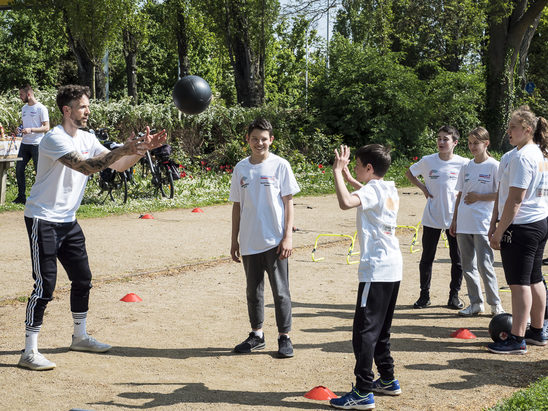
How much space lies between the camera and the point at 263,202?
581cm

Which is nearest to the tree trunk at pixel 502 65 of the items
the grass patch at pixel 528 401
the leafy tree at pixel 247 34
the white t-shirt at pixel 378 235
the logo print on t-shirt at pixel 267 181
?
the leafy tree at pixel 247 34

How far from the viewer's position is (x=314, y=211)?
15.1 metres

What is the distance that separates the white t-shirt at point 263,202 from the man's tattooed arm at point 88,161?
1.17 meters

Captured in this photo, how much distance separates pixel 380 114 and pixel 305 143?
2.87 m

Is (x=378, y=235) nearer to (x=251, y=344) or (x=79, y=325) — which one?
(x=251, y=344)

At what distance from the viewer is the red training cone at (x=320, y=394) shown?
188 inches

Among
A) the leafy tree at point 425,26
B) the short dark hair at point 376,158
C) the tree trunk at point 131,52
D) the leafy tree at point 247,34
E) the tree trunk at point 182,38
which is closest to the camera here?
the short dark hair at point 376,158

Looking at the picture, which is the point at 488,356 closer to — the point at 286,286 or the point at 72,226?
the point at 286,286

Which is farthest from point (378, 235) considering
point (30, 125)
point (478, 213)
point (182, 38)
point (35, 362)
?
point (182, 38)

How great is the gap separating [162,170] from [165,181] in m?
0.30

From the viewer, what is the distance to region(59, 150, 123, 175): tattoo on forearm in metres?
5.26

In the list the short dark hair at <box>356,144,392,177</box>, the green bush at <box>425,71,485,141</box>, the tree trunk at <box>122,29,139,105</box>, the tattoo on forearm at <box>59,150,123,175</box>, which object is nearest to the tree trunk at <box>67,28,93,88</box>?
the tree trunk at <box>122,29,139,105</box>

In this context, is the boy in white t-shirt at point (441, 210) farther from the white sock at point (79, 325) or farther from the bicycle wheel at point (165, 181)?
the bicycle wheel at point (165, 181)

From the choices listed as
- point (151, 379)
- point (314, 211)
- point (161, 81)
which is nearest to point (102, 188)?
point (314, 211)
